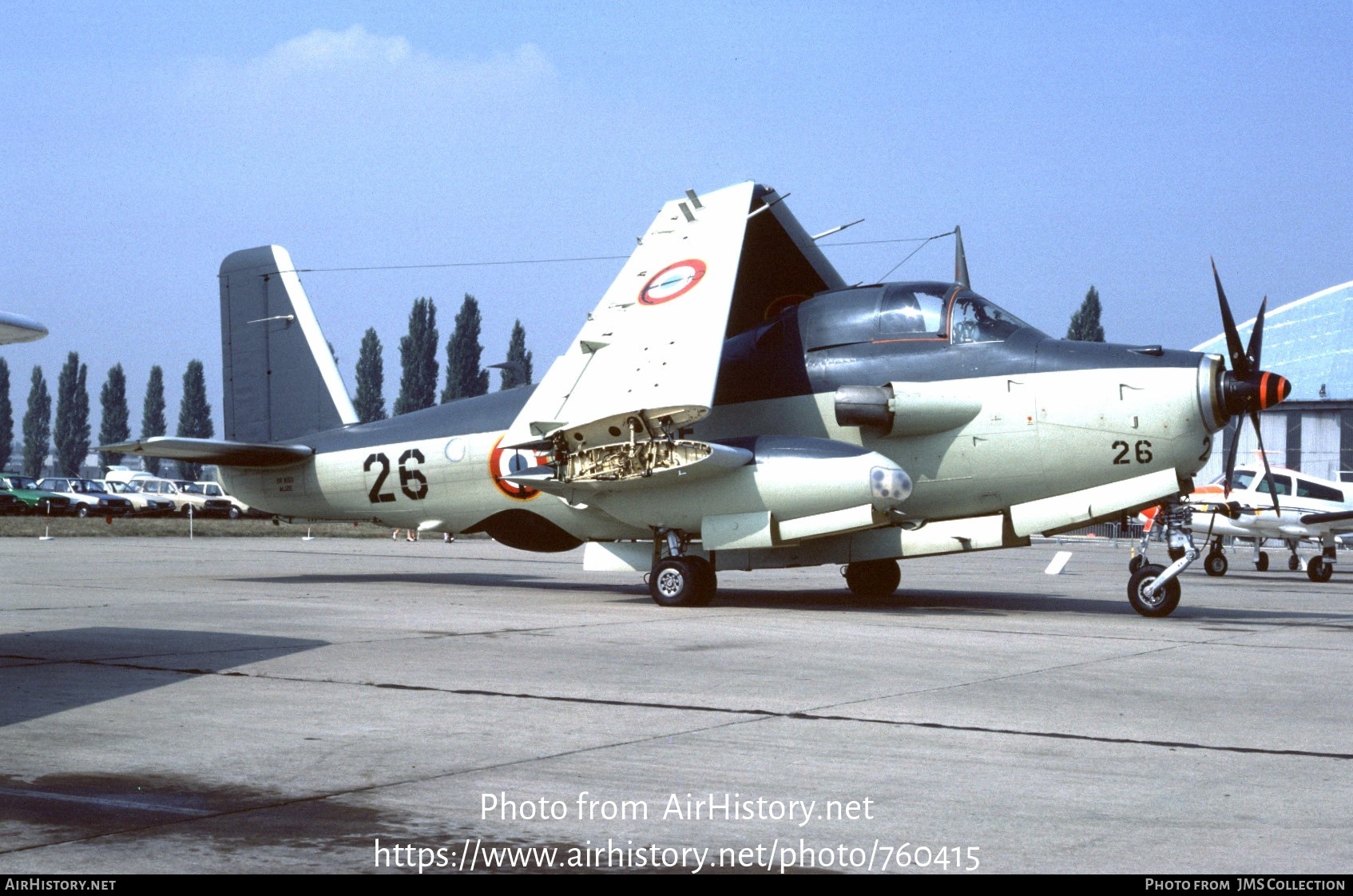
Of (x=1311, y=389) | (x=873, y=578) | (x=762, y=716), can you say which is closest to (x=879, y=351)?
(x=873, y=578)

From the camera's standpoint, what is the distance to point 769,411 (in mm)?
15781

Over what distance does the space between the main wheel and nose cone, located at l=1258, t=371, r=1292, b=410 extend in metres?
2.14

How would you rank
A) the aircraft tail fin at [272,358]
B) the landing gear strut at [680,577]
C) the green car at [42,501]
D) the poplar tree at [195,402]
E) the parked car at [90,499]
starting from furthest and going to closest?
1. the poplar tree at [195,402]
2. the parked car at [90,499]
3. the green car at [42,501]
4. the aircraft tail fin at [272,358]
5. the landing gear strut at [680,577]

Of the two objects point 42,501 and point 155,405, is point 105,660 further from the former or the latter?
point 155,405

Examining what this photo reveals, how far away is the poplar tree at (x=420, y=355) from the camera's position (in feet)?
292

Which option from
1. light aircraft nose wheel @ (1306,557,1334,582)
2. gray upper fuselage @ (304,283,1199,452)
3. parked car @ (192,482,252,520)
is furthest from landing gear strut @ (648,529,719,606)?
parked car @ (192,482,252,520)

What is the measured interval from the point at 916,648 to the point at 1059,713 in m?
3.40

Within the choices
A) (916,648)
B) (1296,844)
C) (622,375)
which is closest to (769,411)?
(622,375)

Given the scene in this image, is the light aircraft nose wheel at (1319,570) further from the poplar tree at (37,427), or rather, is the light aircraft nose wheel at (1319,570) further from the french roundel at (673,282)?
the poplar tree at (37,427)

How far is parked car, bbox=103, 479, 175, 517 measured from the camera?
6050cm

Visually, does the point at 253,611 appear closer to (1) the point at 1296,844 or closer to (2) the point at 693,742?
(2) the point at 693,742

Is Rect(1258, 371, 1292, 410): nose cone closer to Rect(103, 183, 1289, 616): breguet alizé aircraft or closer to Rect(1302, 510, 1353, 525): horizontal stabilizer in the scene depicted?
Rect(103, 183, 1289, 616): breguet alizé aircraft

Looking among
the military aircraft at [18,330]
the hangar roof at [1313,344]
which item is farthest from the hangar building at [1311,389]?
the military aircraft at [18,330]

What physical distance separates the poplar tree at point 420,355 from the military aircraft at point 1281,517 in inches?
2515
